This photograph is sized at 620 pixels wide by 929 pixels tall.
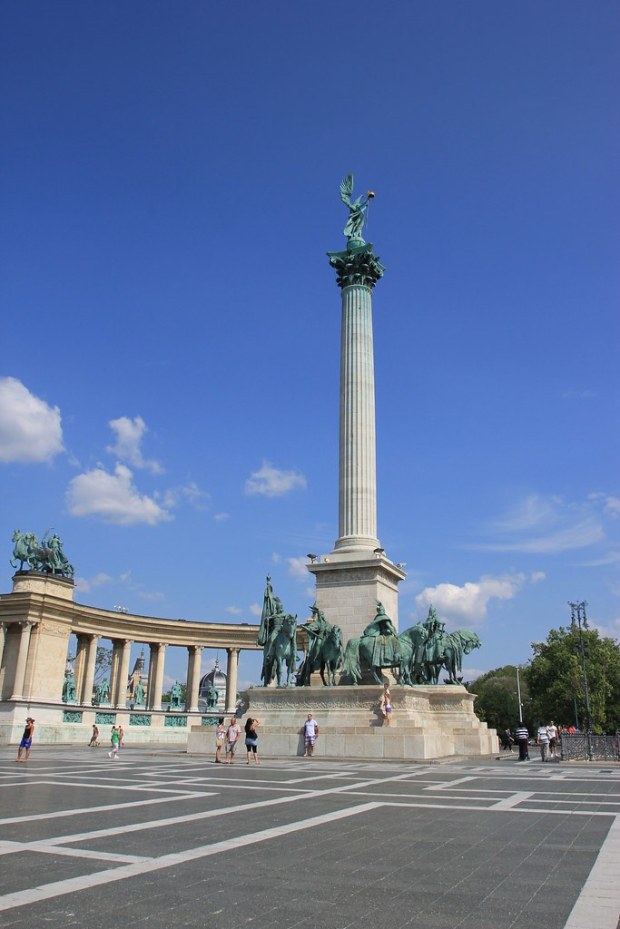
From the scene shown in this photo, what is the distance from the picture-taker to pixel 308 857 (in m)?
9.36

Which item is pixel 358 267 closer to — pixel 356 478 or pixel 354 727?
pixel 356 478

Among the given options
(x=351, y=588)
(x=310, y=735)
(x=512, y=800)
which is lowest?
(x=512, y=800)

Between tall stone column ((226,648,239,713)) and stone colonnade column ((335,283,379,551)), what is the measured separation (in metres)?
36.1

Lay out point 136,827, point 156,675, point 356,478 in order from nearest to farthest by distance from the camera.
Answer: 1. point 136,827
2. point 356,478
3. point 156,675

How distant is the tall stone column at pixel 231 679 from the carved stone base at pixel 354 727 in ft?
125

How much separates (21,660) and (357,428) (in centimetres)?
3306

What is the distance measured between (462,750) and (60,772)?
20.6 meters

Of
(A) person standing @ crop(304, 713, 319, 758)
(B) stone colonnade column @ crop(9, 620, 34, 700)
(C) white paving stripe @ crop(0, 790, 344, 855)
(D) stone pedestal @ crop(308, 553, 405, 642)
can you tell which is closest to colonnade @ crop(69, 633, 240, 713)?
(B) stone colonnade column @ crop(9, 620, 34, 700)

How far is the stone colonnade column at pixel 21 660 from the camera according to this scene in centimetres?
5675

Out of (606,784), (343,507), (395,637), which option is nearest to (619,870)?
(606,784)

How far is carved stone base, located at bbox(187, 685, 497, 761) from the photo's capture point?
28859mm

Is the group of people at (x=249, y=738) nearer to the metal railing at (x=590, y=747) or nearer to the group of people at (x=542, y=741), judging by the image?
the group of people at (x=542, y=741)

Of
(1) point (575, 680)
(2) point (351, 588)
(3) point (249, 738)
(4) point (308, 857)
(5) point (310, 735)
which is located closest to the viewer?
(4) point (308, 857)

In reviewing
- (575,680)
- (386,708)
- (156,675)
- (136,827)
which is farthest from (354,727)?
(575,680)
